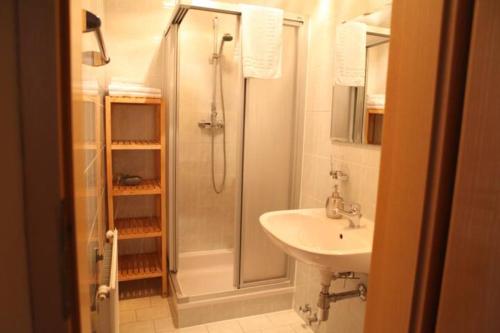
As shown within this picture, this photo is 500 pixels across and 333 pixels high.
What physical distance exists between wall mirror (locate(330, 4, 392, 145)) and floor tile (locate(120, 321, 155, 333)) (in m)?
1.69

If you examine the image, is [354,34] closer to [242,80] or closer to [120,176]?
[242,80]

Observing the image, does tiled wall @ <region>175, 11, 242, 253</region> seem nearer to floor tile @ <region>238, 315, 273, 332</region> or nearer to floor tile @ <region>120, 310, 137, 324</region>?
floor tile @ <region>120, 310, 137, 324</region>

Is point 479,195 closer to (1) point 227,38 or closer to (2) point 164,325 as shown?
(2) point 164,325

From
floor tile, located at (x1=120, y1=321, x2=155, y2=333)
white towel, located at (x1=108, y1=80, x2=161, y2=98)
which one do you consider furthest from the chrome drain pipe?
white towel, located at (x1=108, y1=80, x2=161, y2=98)

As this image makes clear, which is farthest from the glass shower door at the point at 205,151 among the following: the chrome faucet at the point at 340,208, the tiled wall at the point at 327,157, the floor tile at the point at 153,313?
the chrome faucet at the point at 340,208

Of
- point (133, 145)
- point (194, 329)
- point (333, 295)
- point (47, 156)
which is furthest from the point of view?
point (133, 145)

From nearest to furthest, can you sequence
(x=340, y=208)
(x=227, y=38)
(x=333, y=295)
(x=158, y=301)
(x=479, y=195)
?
(x=479, y=195), (x=333, y=295), (x=340, y=208), (x=158, y=301), (x=227, y=38)

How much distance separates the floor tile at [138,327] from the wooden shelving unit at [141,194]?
0.32 m

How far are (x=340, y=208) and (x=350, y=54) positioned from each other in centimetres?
84

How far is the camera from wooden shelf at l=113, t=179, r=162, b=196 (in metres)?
2.37

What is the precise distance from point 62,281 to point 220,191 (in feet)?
8.41

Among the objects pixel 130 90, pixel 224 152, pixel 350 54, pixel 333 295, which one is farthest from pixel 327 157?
pixel 130 90

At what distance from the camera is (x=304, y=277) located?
7.64 feet

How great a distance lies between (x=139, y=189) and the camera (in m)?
2.43
